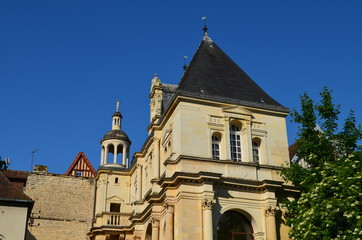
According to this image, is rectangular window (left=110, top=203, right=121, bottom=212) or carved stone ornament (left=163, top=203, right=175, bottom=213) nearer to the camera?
carved stone ornament (left=163, top=203, right=175, bottom=213)

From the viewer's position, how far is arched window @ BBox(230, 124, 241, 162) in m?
27.5

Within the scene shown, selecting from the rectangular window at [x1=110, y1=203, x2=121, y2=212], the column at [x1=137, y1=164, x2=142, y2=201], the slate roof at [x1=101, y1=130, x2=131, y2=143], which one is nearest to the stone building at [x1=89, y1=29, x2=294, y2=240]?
the column at [x1=137, y1=164, x2=142, y2=201]

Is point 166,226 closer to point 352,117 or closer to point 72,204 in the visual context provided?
point 352,117

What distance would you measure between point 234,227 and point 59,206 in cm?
2108

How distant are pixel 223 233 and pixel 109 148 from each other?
1866 centimetres

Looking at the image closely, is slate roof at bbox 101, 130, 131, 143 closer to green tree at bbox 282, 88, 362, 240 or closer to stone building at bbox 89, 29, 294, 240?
stone building at bbox 89, 29, 294, 240

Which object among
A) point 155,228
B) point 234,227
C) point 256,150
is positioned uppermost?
point 256,150

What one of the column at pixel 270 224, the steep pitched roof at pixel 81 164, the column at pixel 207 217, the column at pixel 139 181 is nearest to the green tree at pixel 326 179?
the column at pixel 270 224

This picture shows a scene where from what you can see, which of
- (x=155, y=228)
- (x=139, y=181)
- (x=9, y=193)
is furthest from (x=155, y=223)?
(x=139, y=181)

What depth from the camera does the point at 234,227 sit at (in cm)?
2608

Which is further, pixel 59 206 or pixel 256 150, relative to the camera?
pixel 59 206

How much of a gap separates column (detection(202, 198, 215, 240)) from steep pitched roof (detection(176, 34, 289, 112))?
593 centimetres

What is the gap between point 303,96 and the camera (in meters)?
27.4

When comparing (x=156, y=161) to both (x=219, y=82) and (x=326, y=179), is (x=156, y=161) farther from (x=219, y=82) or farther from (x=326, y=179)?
(x=326, y=179)
